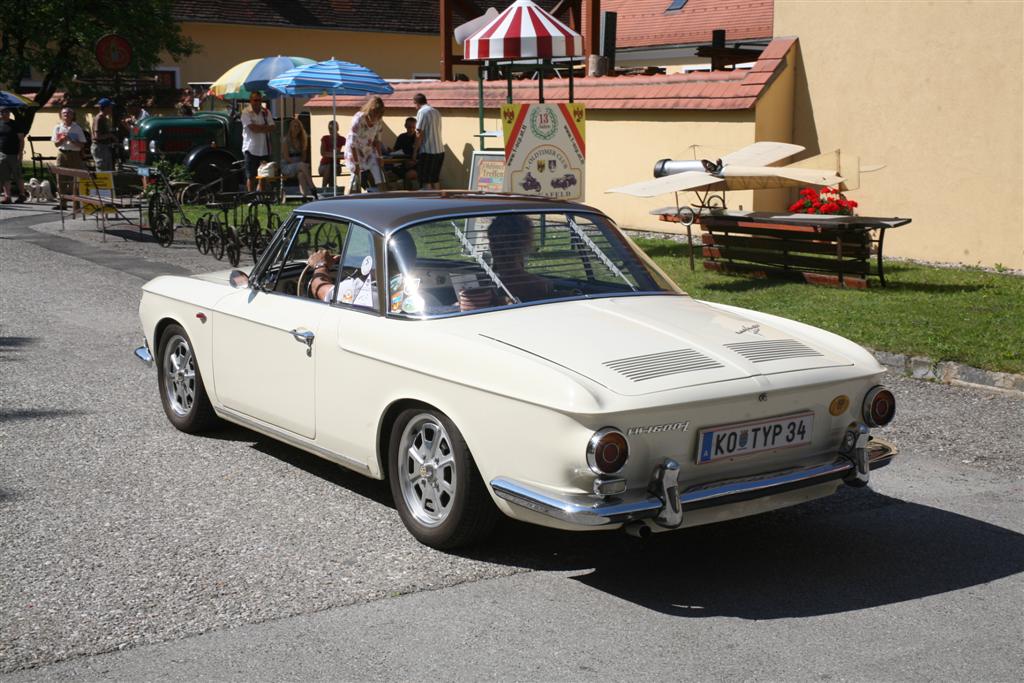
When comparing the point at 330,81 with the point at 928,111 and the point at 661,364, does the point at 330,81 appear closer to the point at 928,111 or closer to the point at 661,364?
the point at 928,111

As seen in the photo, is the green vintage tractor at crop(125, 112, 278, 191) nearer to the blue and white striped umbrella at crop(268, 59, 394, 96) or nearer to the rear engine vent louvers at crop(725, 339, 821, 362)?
the blue and white striped umbrella at crop(268, 59, 394, 96)

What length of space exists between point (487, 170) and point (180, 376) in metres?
7.41

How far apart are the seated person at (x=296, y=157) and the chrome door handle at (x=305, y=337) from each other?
1556 centimetres

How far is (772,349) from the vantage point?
515 cm

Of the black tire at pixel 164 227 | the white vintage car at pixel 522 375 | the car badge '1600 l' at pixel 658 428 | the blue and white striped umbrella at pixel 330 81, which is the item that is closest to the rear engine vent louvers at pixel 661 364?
the white vintage car at pixel 522 375

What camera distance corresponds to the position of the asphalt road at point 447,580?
413cm

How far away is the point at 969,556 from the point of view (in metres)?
5.17

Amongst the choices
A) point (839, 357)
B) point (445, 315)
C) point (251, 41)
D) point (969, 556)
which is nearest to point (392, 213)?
point (445, 315)

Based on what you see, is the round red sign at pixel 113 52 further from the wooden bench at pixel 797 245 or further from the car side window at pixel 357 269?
the car side window at pixel 357 269

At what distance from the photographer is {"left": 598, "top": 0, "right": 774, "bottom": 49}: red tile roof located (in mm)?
A: 32219

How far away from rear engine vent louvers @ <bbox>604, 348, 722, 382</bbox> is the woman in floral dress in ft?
44.7

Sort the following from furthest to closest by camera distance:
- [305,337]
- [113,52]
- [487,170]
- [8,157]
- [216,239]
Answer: [113,52] < [8,157] < [216,239] < [487,170] < [305,337]

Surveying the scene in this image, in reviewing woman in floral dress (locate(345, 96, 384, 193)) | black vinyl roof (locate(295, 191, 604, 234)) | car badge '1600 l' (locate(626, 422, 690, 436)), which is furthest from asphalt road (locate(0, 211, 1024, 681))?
woman in floral dress (locate(345, 96, 384, 193))

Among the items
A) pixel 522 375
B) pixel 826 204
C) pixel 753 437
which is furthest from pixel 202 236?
pixel 753 437
